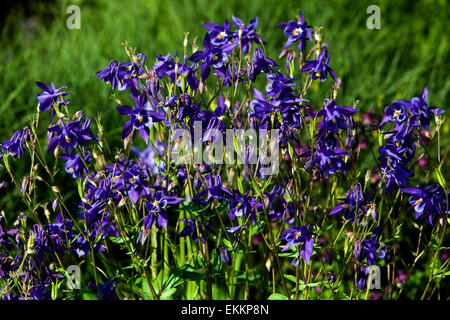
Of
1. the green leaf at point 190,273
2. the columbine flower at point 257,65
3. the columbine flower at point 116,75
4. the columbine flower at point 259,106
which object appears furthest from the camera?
the green leaf at point 190,273

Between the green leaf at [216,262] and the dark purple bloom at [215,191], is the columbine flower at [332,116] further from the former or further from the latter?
the green leaf at [216,262]

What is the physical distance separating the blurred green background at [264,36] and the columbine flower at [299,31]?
5.89ft

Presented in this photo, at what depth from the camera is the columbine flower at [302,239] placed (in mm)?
1855

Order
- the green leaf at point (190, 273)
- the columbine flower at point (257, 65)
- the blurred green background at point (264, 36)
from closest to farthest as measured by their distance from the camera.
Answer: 1. the columbine flower at point (257, 65)
2. the green leaf at point (190, 273)
3. the blurred green background at point (264, 36)

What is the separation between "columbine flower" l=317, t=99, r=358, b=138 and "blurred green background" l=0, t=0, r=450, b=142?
2.07m

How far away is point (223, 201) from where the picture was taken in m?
2.06

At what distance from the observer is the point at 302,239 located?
189 centimetres

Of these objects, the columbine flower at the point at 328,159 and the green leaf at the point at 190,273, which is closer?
the columbine flower at the point at 328,159

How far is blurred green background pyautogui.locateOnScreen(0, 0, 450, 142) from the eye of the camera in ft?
13.3

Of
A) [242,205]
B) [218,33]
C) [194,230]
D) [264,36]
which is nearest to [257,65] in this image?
[218,33]

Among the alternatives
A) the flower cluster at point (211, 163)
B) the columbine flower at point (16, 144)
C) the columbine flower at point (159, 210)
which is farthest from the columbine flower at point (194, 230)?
the columbine flower at point (16, 144)

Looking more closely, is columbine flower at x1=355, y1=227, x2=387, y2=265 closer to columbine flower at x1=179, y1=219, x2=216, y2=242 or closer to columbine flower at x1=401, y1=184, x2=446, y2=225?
columbine flower at x1=401, y1=184, x2=446, y2=225

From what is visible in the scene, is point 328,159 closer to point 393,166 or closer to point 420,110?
point 393,166
